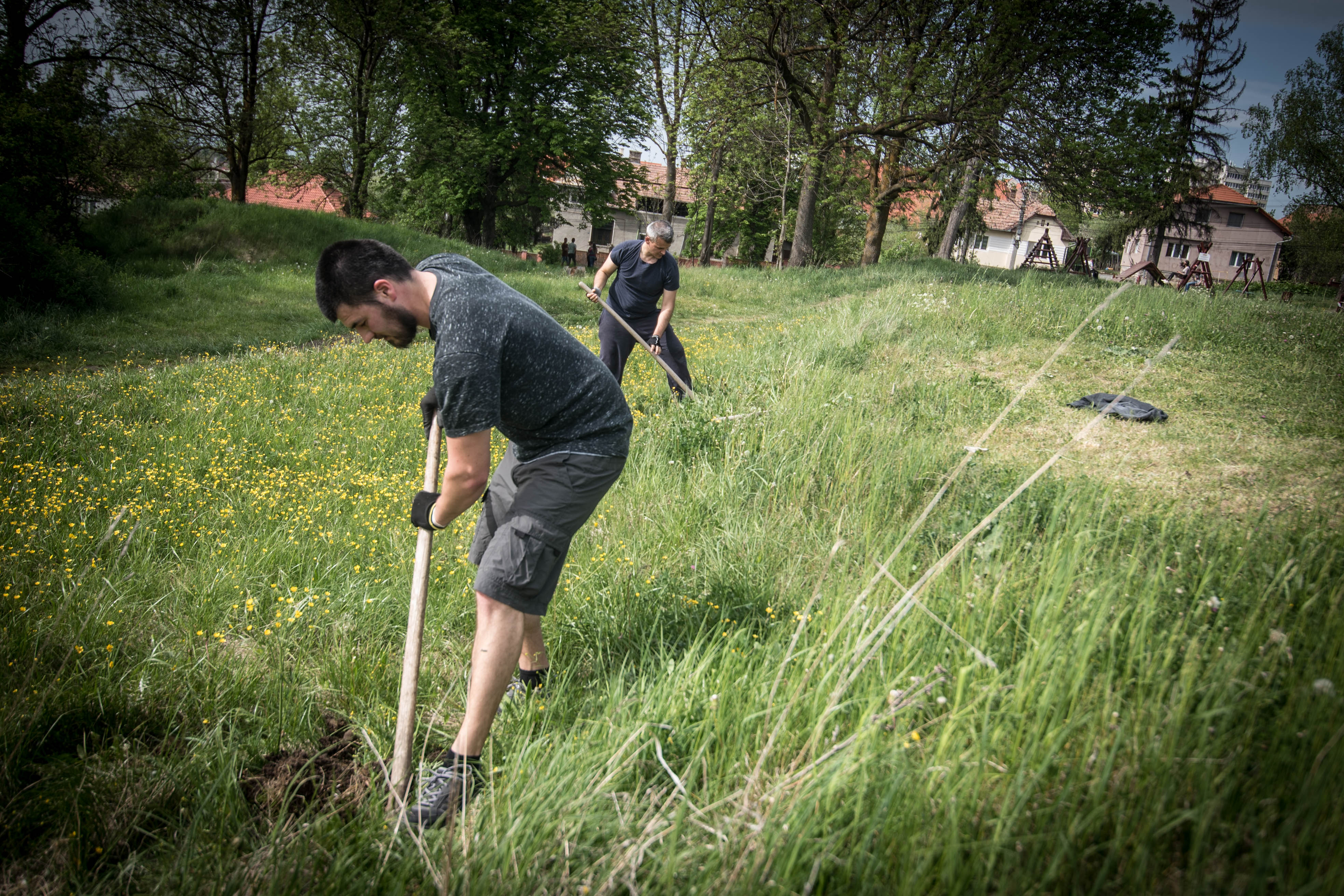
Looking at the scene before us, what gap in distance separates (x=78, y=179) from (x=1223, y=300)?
19.8m

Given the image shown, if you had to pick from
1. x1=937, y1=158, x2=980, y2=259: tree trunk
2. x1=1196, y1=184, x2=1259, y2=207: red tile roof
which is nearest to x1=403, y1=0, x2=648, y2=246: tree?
x1=937, y1=158, x2=980, y2=259: tree trunk

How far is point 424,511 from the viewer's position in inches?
101

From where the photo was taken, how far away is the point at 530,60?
27.2 meters

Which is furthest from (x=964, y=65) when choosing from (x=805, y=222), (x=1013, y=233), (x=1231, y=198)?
(x=1231, y=198)

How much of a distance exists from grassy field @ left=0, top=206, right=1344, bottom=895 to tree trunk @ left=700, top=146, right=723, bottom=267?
1829cm

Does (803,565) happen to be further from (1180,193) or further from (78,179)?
(1180,193)

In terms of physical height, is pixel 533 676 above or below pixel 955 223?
below

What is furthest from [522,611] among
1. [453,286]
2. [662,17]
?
[662,17]

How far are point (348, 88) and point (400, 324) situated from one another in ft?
97.2

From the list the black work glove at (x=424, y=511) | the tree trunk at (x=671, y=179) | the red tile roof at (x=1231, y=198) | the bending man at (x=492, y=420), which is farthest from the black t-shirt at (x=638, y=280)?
the red tile roof at (x=1231, y=198)

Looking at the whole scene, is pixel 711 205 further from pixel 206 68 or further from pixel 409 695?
pixel 409 695

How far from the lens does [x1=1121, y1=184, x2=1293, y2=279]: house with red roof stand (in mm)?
52688

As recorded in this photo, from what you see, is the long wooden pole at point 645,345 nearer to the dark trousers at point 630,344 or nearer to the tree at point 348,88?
the dark trousers at point 630,344

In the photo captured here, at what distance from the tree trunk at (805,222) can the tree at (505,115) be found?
8.55 meters
